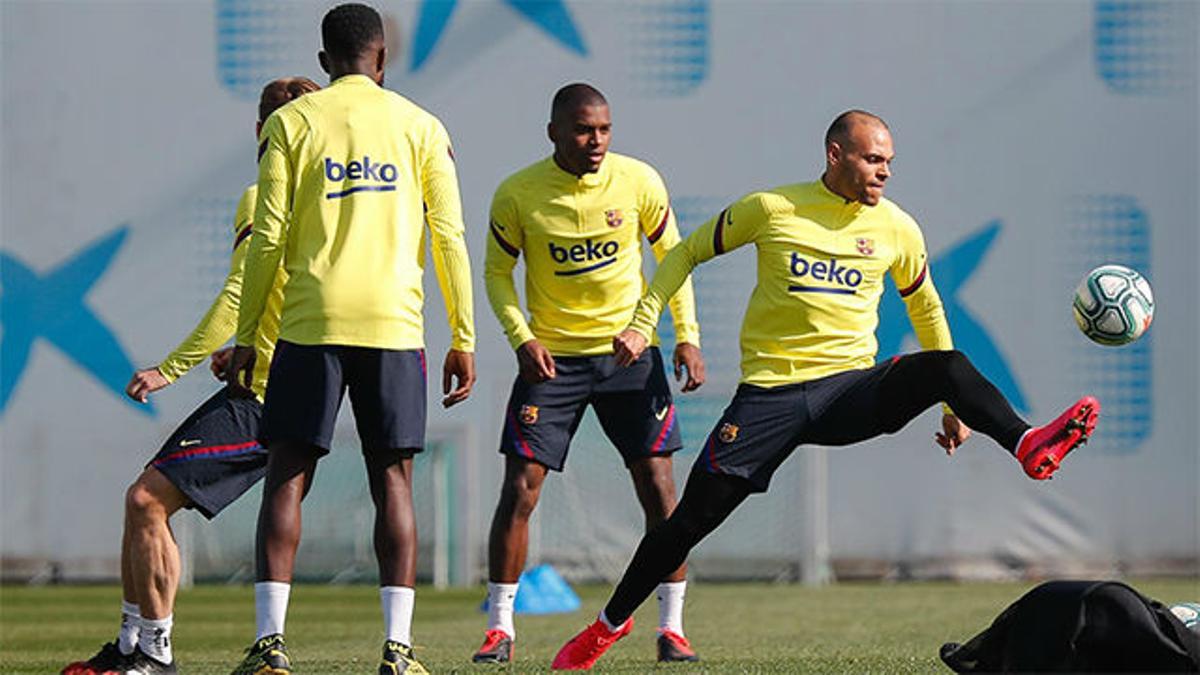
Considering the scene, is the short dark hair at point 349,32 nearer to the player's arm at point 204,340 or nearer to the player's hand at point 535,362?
the player's arm at point 204,340

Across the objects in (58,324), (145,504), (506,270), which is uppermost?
(506,270)

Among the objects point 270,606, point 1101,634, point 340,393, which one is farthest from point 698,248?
point 1101,634

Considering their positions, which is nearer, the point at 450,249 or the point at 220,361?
the point at 450,249

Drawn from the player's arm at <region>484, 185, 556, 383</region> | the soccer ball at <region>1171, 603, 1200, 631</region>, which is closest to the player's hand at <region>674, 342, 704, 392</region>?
the player's arm at <region>484, 185, 556, 383</region>

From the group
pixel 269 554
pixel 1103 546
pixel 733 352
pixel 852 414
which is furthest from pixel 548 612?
pixel 269 554

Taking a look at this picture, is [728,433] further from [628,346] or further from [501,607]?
[501,607]

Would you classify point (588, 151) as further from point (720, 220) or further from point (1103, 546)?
point (1103, 546)

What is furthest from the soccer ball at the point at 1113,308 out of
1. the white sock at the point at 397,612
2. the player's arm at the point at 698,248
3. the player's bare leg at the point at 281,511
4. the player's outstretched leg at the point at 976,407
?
the player's bare leg at the point at 281,511

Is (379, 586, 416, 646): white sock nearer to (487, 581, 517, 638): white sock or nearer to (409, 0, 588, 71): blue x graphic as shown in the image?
(487, 581, 517, 638): white sock

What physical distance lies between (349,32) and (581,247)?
6.82 ft

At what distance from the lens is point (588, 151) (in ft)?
24.6

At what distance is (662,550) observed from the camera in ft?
21.8

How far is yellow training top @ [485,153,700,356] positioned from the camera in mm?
7605

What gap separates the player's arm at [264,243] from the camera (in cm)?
549
